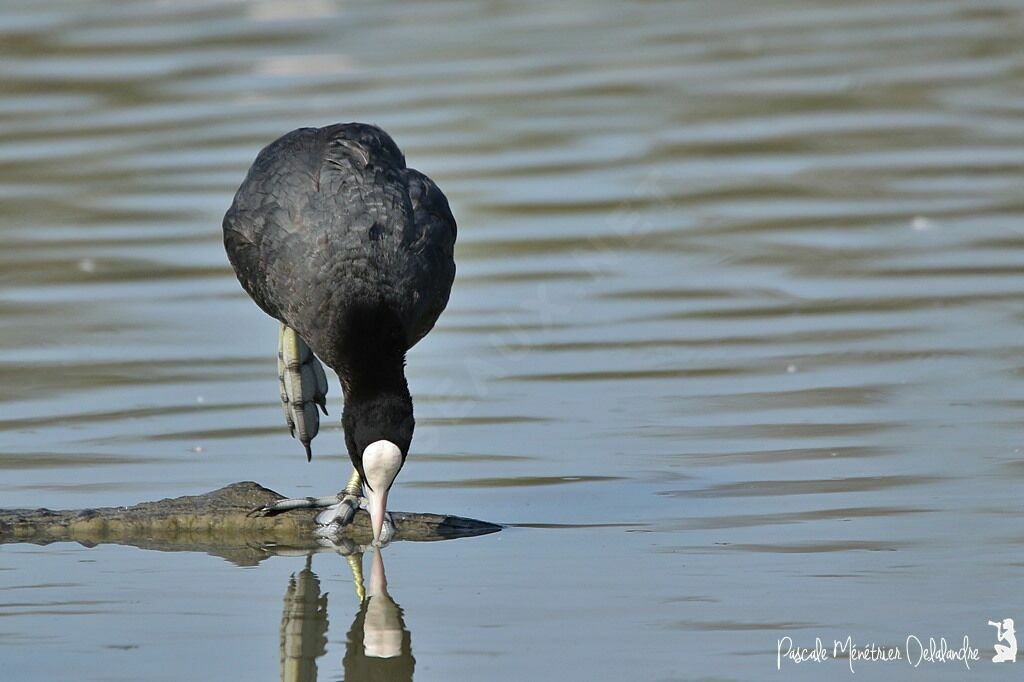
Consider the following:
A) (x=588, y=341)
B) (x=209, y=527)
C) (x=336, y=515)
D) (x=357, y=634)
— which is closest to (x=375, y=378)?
(x=336, y=515)

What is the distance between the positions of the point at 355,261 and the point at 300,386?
0.87 metres

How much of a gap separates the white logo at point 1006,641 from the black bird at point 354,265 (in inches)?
62.2

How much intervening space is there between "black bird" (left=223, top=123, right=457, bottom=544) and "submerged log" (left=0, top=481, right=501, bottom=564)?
0.06 m

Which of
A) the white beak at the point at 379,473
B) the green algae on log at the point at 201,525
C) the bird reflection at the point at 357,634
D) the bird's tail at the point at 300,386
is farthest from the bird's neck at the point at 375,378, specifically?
the bird's tail at the point at 300,386

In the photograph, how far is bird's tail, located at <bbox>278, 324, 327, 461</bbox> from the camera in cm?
604

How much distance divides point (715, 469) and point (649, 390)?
0.87m

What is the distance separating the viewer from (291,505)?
5.23m

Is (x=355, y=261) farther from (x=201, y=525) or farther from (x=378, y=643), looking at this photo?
(x=378, y=643)

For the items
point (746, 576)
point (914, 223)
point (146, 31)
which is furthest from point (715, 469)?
point (146, 31)

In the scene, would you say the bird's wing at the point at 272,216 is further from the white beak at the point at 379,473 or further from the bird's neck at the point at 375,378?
the white beak at the point at 379,473

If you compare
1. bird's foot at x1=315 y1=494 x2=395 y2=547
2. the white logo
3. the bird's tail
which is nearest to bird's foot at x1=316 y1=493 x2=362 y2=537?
bird's foot at x1=315 y1=494 x2=395 y2=547

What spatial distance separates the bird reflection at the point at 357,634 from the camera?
415 cm

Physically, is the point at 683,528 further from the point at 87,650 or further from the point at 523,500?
the point at 87,650

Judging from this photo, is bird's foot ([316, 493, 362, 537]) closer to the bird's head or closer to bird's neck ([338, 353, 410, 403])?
the bird's head
